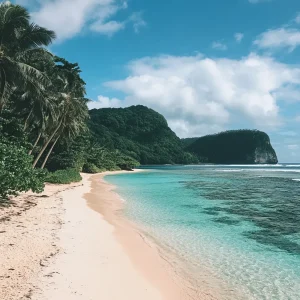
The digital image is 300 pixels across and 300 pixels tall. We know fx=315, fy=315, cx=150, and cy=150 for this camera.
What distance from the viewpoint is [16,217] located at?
12812 mm

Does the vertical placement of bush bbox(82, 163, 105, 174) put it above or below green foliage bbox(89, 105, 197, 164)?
below

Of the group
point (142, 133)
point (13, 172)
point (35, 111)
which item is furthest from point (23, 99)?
point (142, 133)

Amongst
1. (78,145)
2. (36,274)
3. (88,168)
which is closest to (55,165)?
(78,145)

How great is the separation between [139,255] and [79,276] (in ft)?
9.17

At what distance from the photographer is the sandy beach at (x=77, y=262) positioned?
6.40m

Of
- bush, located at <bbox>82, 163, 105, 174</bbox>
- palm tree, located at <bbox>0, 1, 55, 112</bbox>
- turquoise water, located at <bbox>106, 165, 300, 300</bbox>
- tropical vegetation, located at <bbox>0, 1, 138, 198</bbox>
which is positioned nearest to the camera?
turquoise water, located at <bbox>106, 165, 300, 300</bbox>

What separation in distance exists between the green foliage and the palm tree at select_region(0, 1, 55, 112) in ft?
398

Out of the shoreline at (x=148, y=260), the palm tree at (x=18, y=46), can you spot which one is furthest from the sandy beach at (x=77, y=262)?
the palm tree at (x=18, y=46)

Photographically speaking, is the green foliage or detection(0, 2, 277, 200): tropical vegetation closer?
detection(0, 2, 277, 200): tropical vegetation

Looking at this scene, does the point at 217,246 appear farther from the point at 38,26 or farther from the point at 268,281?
the point at 38,26

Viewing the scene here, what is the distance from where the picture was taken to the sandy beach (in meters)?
6.40

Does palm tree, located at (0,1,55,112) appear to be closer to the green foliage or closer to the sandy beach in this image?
the sandy beach

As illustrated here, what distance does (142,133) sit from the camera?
180m

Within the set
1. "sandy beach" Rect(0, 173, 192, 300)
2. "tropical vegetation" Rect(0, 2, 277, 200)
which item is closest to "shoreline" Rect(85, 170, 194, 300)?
"sandy beach" Rect(0, 173, 192, 300)
